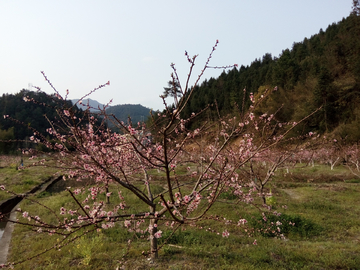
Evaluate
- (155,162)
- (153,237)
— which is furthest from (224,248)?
(155,162)

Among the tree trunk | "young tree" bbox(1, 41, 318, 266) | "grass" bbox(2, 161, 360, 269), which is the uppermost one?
"young tree" bbox(1, 41, 318, 266)

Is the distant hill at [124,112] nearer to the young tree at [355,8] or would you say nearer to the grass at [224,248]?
the grass at [224,248]

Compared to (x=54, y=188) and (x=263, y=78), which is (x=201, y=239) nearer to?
(x=54, y=188)

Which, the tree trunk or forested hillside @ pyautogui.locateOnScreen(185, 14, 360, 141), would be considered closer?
the tree trunk

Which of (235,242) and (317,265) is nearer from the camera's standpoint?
(317,265)

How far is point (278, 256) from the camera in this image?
4.93m

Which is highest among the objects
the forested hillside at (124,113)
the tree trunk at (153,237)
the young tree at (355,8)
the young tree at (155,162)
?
the young tree at (355,8)

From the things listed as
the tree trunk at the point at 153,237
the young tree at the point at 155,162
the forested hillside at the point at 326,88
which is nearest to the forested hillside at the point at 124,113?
the young tree at the point at 155,162

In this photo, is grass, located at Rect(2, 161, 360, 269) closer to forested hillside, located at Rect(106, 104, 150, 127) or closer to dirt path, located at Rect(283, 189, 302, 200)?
forested hillside, located at Rect(106, 104, 150, 127)

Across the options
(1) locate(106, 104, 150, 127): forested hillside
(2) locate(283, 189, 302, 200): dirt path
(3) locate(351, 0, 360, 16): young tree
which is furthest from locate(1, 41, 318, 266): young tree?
(3) locate(351, 0, 360, 16): young tree

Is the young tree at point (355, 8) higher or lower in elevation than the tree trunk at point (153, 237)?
higher

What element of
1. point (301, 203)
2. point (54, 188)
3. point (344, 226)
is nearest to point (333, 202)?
point (301, 203)

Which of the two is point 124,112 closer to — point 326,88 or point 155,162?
point 155,162

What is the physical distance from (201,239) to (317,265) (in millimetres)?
2629
